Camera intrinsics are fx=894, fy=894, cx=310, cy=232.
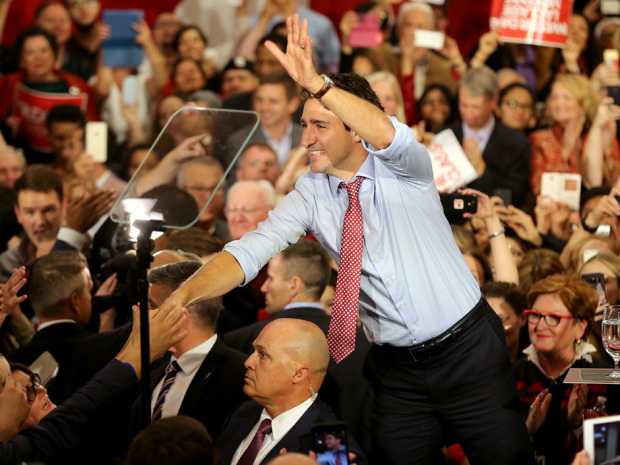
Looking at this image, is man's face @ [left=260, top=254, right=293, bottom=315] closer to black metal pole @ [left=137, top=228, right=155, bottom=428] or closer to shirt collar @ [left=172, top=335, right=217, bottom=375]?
shirt collar @ [left=172, top=335, right=217, bottom=375]

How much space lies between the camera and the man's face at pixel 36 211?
5133 millimetres

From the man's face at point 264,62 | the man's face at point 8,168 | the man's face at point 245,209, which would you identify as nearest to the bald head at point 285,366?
the man's face at point 245,209

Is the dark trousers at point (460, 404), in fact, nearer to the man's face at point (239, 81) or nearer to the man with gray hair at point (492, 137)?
the man with gray hair at point (492, 137)

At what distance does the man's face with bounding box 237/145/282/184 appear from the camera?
5.88m

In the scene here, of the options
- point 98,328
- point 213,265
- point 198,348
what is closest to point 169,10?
point 98,328

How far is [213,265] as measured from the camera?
2.86 metres

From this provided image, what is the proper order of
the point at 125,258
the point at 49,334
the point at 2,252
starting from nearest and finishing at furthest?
the point at 125,258 < the point at 49,334 < the point at 2,252

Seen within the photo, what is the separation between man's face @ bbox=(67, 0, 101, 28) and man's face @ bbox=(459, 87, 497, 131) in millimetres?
3500

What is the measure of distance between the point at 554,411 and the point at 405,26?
4.43 meters

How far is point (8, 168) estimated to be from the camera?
6336 millimetres

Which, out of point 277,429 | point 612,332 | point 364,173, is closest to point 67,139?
point 277,429

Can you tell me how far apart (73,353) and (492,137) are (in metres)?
3.43

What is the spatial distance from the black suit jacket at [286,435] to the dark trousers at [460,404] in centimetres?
18

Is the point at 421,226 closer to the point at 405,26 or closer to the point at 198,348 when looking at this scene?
the point at 198,348
